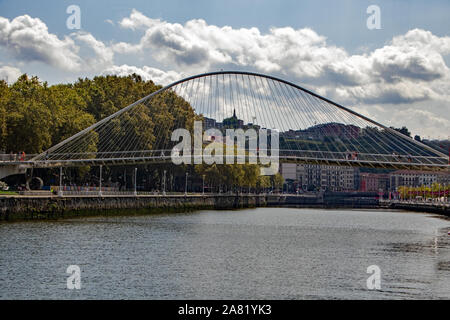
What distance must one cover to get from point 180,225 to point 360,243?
65.9 ft

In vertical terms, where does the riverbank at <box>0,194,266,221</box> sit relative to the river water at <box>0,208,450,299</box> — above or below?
above

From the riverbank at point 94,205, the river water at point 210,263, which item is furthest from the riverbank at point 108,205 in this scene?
the river water at point 210,263

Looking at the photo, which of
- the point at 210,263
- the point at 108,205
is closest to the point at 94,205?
the point at 108,205

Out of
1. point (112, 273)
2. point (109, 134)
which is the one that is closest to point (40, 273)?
point (112, 273)

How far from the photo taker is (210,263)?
40.2m

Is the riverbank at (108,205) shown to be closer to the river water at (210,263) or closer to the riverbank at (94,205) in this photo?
the riverbank at (94,205)

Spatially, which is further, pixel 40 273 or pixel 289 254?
pixel 289 254

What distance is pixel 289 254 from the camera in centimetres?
4584

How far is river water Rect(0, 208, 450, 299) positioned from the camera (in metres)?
31.9

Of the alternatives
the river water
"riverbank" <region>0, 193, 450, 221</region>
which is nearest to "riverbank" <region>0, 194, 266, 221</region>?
"riverbank" <region>0, 193, 450, 221</region>

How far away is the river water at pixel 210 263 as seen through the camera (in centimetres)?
3186

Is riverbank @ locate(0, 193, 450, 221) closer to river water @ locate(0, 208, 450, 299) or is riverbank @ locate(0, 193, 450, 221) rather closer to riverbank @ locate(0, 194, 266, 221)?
riverbank @ locate(0, 194, 266, 221)

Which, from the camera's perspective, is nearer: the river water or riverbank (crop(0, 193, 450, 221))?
the river water
